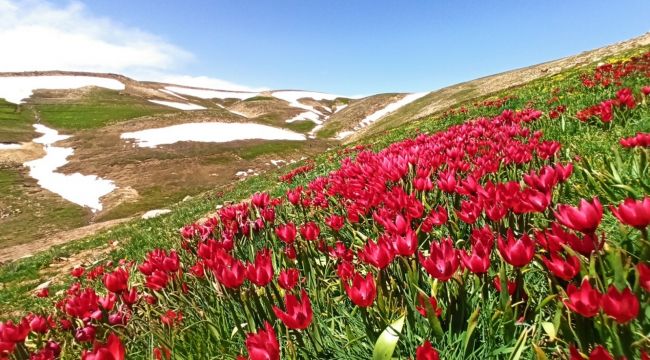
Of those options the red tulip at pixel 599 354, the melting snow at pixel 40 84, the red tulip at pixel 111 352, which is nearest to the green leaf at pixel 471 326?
the red tulip at pixel 599 354

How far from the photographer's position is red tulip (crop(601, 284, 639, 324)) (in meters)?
1.61

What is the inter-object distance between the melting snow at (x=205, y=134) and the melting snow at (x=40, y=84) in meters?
44.4

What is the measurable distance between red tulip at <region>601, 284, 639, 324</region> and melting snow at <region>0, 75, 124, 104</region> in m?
105

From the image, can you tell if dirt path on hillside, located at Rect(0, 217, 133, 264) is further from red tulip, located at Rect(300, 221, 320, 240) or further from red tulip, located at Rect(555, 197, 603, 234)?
red tulip, located at Rect(555, 197, 603, 234)

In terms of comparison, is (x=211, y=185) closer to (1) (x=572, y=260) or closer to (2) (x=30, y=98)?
(1) (x=572, y=260)

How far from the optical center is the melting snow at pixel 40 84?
9006cm

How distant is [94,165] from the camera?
46.1 meters

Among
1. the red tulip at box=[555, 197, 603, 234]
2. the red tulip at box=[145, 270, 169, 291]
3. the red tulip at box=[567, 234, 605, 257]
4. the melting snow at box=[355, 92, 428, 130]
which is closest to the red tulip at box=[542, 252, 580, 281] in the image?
the red tulip at box=[567, 234, 605, 257]

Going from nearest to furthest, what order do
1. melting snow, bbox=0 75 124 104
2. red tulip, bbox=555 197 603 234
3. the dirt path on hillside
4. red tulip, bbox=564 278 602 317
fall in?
red tulip, bbox=564 278 602 317 < red tulip, bbox=555 197 603 234 < the dirt path on hillside < melting snow, bbox=0 75 124 104

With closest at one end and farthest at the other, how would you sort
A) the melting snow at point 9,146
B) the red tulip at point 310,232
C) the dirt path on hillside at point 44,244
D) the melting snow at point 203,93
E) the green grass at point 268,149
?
the red tulip at point 310,232, the dirt path on hillside at point 44,244, the melting snow at point 9,146, the green grass at point 268,149, the melting snow at point 203,93

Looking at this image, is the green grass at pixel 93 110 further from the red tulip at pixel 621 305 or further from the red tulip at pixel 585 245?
the red tulip at pixel 621 305

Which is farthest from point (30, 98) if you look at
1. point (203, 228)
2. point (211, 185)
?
point (203, 228)

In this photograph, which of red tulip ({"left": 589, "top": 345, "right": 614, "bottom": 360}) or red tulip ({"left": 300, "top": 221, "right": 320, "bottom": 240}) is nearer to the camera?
red tulip ({"left": 589, "top": 345, "right": 614, "bottom": 360})

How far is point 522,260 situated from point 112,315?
322cm
